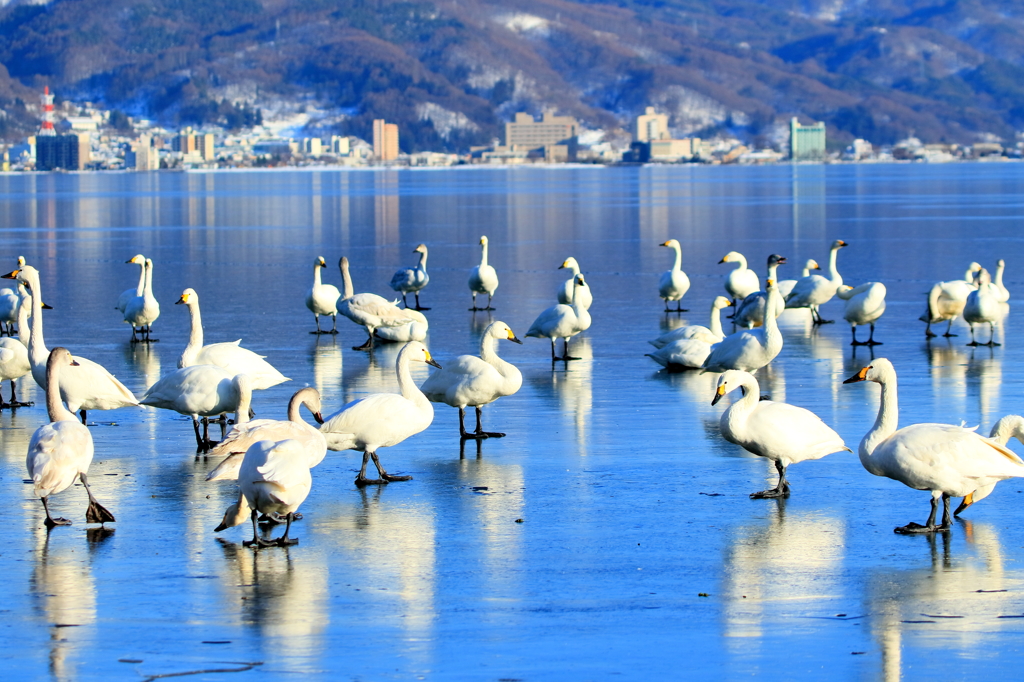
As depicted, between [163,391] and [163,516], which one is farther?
[163,391]

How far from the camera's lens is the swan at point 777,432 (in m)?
9.57

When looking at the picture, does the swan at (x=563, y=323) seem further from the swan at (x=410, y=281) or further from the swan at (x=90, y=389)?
the swan at (x=410, y=281)

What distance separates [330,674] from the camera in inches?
250

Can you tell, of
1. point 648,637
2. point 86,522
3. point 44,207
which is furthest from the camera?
point 44,207

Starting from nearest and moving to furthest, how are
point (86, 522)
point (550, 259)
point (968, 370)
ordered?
1. point (86, 522)
2. point (968, 370)
3. point (550, 259)

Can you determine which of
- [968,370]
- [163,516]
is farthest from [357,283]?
[163,516]

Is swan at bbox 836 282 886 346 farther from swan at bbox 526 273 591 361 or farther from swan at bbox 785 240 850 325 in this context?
swan at bbox 526 273 591 361

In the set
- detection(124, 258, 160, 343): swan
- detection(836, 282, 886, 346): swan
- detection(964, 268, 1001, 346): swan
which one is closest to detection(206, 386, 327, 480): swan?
detection(124, 258, 160, 343): swan

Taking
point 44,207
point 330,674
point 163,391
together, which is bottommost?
point 330,674

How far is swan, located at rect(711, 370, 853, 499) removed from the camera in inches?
377

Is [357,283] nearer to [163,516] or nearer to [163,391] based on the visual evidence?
[163,391]

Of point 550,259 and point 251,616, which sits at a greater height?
point 550,259

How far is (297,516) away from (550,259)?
81.8 ft

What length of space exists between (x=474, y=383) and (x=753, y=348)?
11.6 ft
